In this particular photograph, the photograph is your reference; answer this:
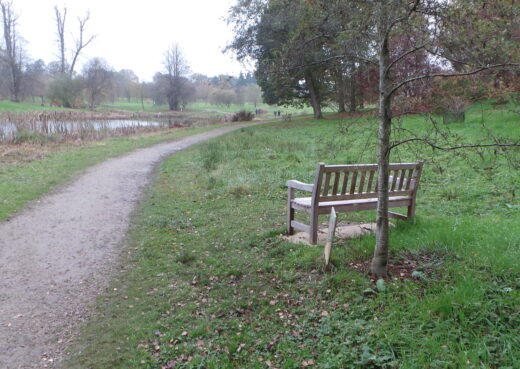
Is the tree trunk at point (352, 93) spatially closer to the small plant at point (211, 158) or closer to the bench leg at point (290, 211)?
the bench leg at point (290, 211)

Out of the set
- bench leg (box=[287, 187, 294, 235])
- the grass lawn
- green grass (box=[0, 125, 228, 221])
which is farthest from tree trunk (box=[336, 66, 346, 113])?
green grass (box=[0, 125, 228, 221])

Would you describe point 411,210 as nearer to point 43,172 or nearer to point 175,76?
point 43,172

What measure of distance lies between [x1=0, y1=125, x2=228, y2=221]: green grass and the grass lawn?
3.24 metres

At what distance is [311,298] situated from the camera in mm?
3918

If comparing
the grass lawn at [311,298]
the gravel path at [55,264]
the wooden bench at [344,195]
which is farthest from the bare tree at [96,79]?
the wooden bench at [344,195]

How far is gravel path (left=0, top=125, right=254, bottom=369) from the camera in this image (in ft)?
11.4

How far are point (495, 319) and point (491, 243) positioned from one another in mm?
1543

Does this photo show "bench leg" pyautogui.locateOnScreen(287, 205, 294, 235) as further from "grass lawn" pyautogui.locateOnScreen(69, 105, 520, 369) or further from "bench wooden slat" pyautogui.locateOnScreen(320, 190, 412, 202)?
"bench wooden slat" pyautogui.locateOnScreen(320, 190, 412, 202)

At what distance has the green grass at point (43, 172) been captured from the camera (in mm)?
8231

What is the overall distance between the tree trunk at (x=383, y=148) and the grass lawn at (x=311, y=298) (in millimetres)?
232

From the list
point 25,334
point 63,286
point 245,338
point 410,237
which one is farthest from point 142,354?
point 410,237

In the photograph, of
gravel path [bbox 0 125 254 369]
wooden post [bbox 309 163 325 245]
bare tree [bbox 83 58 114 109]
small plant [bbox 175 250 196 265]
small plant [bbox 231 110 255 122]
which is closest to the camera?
gravel path [bbox 0 125 254 369]

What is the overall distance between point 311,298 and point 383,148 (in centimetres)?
159

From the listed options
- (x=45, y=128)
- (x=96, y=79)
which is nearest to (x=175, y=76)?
(x=96, y=79)
